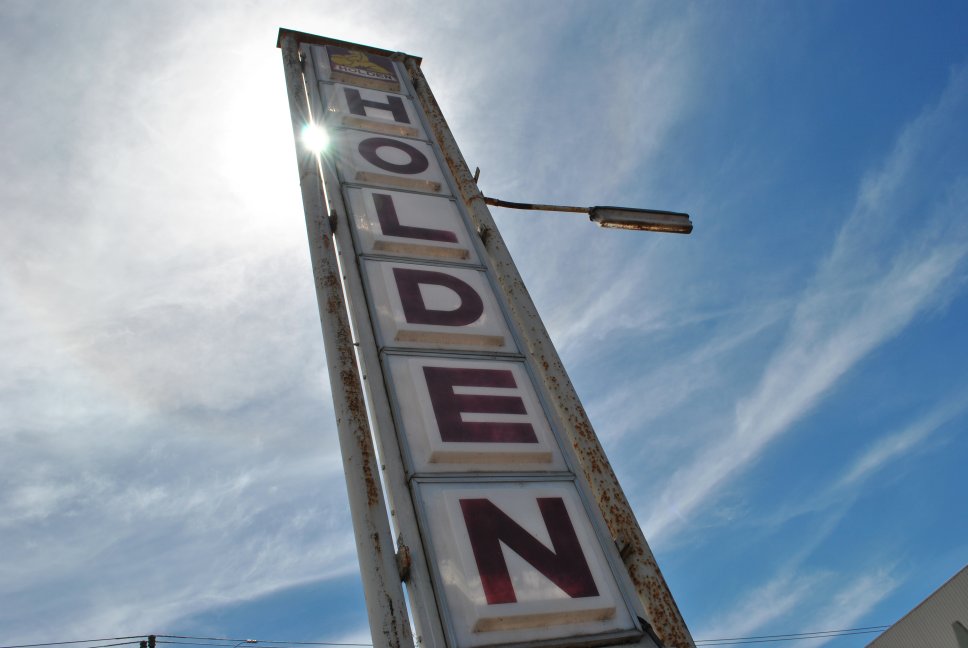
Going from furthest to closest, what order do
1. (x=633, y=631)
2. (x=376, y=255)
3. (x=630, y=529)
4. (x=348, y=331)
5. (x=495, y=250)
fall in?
(x=495, y=250), (x=376, y=255), (x=348, y=331), (x=630, y=529), (x=633, y=631)

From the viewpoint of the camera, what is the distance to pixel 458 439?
3027 mm

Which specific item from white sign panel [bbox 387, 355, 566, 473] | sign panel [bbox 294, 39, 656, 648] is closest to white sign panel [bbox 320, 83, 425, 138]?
sign panel [bbox 294, 39, 656, 648]

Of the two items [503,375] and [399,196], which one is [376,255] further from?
[503,375]

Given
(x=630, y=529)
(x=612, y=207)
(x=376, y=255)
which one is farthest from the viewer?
(x=612, y=207)

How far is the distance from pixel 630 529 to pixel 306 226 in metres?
2.54

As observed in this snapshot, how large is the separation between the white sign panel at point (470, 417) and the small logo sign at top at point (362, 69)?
145 inches

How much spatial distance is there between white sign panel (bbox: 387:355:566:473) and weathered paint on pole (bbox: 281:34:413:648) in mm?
208

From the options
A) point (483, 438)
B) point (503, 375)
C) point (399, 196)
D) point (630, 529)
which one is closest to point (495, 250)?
point (399, 196)

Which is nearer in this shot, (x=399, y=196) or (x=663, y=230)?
(x=399, y=196)

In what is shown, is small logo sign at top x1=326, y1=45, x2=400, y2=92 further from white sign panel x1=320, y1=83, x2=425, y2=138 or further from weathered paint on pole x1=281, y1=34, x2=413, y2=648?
weathered paint on pole x1=281, y1=34, x2=413, y2=648

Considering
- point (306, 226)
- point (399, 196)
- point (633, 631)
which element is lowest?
point (633, 631)

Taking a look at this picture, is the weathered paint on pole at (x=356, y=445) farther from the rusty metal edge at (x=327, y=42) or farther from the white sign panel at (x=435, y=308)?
the rusty metal edge at (x=327, y=42)

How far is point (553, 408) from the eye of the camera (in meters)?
3.44

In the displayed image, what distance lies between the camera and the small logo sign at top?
6.12m
